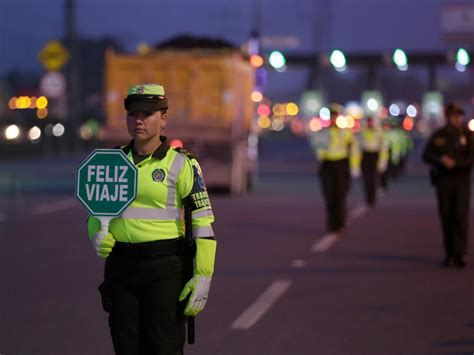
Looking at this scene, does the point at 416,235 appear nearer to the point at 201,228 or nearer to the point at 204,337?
the point at 204,337

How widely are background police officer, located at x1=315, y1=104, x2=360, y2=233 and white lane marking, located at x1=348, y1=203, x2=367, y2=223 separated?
226 cm

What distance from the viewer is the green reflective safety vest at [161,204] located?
6.18m

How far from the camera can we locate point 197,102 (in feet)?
88.6

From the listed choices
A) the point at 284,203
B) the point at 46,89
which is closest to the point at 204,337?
the point at 284,203

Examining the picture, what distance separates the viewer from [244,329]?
10016 millimetres

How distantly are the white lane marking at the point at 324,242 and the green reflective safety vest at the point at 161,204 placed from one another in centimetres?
988

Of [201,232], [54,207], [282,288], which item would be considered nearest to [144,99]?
[201,232]

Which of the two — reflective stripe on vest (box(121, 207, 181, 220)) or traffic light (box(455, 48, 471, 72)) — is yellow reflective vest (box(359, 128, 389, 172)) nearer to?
traffic light (box(455, 48, 471, 72))

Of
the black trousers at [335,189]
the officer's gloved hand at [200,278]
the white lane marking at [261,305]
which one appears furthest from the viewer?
the black trousers at [335,189]

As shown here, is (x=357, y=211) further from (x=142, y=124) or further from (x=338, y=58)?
(x=142, y=124)

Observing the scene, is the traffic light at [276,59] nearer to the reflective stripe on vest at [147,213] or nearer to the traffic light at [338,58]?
the traffic light at [338,58]

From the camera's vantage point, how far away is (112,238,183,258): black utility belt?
6156 mm

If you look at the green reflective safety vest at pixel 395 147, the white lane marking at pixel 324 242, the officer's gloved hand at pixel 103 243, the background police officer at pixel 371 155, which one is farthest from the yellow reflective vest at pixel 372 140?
the officer's gloved hand at pixel 103 243

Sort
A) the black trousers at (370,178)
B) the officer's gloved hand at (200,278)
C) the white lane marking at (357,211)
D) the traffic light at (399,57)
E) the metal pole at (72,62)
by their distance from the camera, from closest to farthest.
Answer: the officer's gloved hand at (200,278)
the white lane marking at (357,211)
the black trousers at (370,178)
the traffic light at (399,57)
the metal pole at (72,62)
